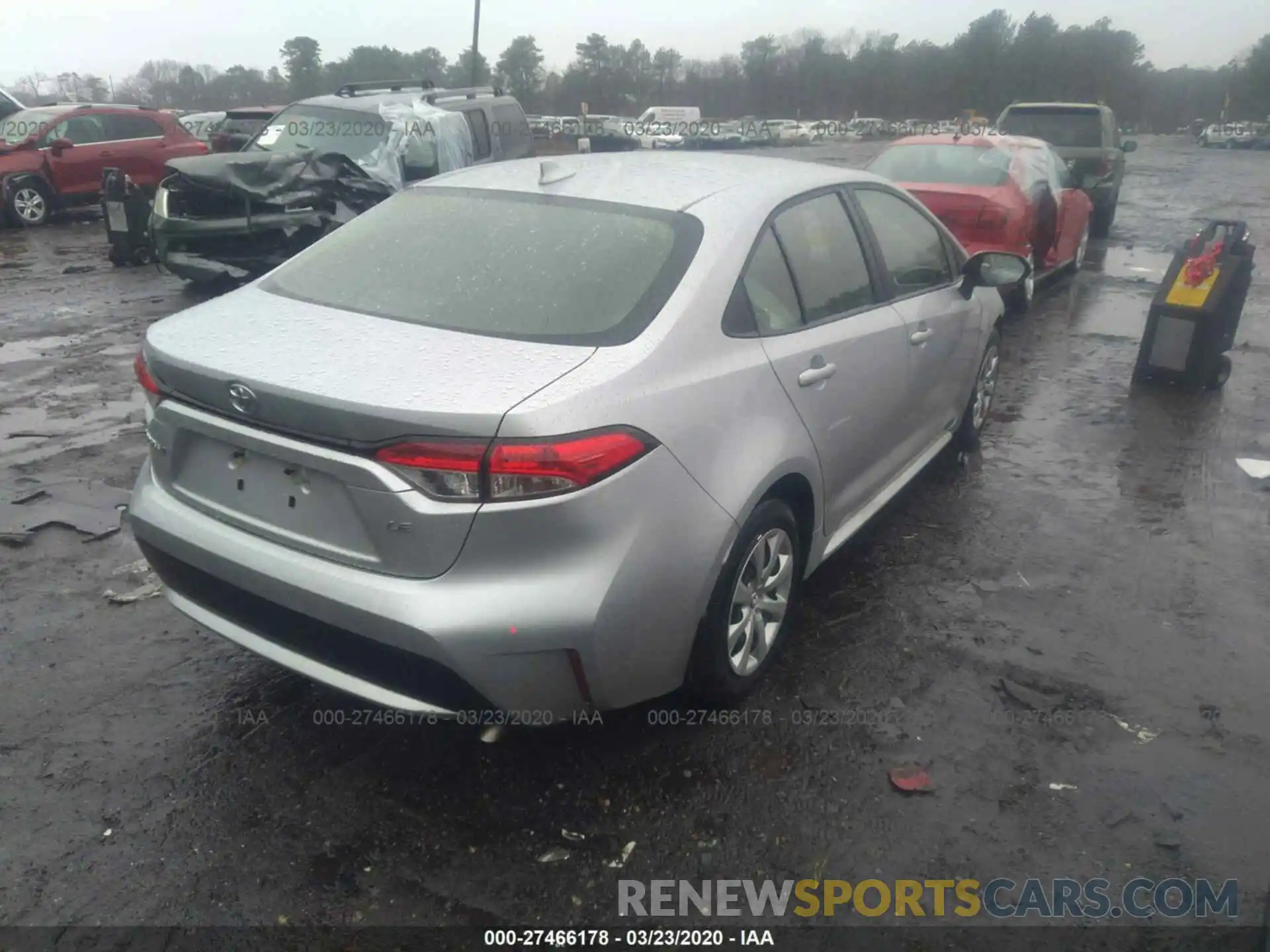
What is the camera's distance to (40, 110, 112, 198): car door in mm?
14414

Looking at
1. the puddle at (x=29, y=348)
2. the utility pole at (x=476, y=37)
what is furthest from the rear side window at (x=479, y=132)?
the utility pole at (x=476, y=37)

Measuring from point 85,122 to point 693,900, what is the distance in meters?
16.1

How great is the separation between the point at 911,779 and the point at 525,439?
1619 mm

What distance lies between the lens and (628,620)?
2.56 meters

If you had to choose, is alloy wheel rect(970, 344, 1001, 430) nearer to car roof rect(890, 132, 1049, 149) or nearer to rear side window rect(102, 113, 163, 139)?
car roof rect(890, 132, 1049, 149)

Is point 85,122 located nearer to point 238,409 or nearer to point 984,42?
point 238,409

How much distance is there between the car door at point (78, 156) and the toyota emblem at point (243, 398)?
572 inches

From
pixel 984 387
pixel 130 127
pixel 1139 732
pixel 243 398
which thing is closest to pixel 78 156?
pixel 130 127

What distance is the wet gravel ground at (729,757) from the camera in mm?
2576

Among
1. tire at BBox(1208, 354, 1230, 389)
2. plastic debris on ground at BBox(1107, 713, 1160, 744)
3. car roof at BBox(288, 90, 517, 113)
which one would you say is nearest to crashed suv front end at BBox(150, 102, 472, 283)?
car roof at BBox(288, 90, 517, 113)

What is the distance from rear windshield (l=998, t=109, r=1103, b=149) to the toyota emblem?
14.7m

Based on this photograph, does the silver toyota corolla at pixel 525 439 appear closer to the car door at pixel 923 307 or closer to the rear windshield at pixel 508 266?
the rear windshield at pixel 508 266

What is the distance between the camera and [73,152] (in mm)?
14523

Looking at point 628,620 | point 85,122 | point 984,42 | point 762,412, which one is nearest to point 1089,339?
point 762,412
